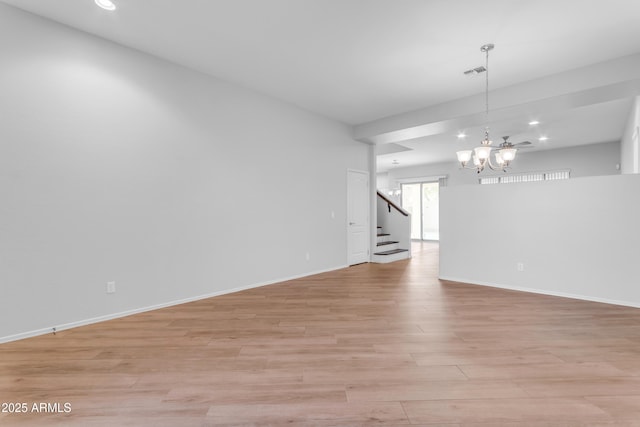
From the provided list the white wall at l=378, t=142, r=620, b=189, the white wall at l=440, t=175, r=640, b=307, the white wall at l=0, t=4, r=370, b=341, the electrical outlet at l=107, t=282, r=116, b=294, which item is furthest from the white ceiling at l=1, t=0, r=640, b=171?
the white wall at l=378, t=142, r=620, b=189

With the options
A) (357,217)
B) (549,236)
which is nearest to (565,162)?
(549,236)

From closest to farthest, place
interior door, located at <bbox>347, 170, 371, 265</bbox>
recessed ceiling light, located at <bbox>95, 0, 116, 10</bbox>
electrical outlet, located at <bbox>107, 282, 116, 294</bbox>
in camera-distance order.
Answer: recessed ceiling light, located at <bbox>95, 0, 116, 10</bbox> → electrical outlet, located at <bbox>107, 282, 116, 294</bbox> → interior door, located at <bbox>347, 170, 371, 265</bbox>

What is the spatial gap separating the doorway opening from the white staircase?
→ 12.6 ft

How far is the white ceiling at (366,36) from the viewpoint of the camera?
2.81m

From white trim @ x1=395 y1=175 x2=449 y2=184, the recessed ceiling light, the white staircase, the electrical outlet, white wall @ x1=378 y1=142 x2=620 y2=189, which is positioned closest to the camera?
the recessed ceiling light

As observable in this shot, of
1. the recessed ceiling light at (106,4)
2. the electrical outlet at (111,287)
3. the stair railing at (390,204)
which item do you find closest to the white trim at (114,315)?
the electrical outlet at (111,287)

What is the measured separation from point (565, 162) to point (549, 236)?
5.78 meters

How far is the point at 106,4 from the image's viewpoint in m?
2.76

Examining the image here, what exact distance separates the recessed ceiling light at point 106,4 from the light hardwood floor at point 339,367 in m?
3.18

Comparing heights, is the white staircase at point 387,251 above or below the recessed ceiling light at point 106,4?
below

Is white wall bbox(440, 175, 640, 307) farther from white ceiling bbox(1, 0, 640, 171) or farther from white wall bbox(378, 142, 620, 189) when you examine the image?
white wall bbox(378, 142, 620, 189)

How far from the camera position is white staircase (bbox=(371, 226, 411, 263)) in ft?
23.3

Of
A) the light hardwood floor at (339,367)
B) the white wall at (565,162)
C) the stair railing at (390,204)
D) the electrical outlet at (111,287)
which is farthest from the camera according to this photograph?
the stair railing at (390,204)

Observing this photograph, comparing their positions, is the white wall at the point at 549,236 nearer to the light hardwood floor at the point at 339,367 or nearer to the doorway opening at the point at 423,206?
the light hardwood floor at the point at 339,367
